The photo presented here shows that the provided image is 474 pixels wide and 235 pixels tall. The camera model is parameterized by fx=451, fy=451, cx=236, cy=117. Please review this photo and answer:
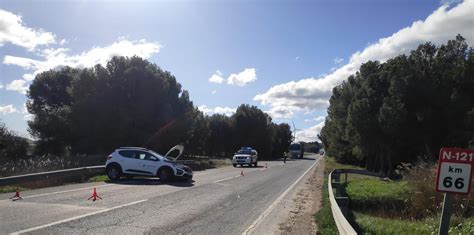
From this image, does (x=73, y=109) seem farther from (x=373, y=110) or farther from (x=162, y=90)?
(x=373, y=110)

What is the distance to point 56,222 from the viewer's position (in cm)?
947

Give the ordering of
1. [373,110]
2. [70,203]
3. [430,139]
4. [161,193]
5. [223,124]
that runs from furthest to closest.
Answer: [223,124]
[373,110]
[430,139]
[161,193]
[70,203]

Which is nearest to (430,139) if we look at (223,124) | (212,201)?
(212,201)

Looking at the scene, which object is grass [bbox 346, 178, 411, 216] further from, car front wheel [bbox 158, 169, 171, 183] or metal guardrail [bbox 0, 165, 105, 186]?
metal guardrail [bbox 0, 165, 105, 186]

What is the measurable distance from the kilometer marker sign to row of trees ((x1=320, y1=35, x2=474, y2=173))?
135 ft

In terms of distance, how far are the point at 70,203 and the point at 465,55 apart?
1951 inches

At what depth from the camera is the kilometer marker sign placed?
19.3ft

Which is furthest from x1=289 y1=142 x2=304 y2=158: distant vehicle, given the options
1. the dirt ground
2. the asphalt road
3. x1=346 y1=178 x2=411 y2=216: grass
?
the asphalt road

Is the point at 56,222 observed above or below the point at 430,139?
below

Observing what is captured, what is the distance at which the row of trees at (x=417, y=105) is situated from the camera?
152 feet

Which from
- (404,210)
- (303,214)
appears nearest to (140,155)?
(303,214)

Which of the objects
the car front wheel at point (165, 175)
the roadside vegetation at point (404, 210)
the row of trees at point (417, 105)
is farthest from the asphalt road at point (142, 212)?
the row of trees at point (417, 105)

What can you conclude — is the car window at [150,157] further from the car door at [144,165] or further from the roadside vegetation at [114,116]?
the roadside vegetation at [114,116]

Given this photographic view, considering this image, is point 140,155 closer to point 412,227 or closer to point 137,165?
point 137,165
